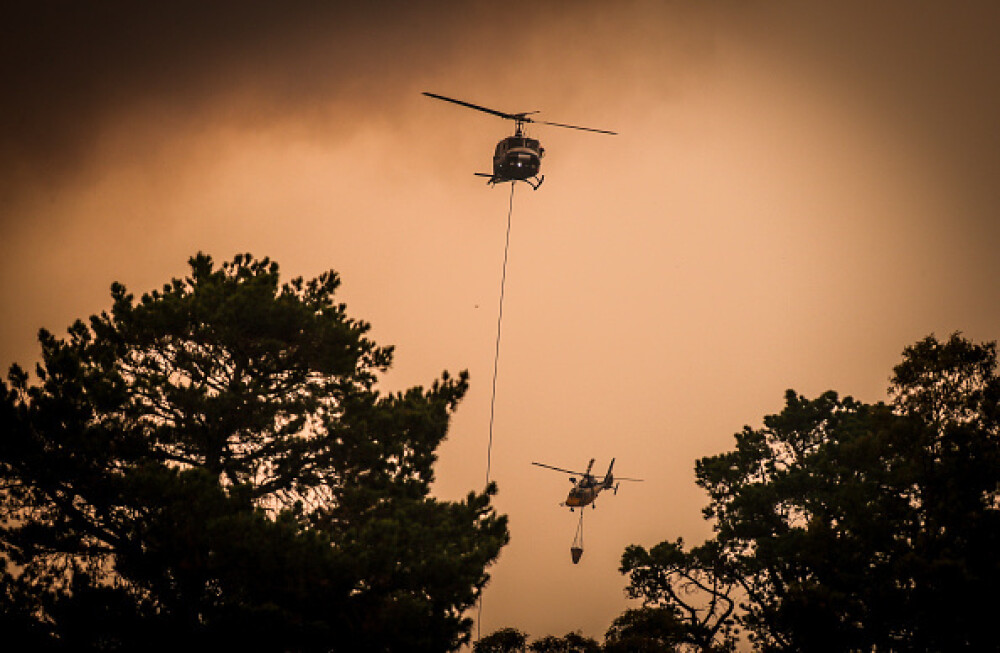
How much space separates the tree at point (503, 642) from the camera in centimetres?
4272

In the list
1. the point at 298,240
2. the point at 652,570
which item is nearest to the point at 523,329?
the point at 298,240

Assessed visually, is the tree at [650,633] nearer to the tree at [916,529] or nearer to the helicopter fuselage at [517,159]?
the tree at [916,529]

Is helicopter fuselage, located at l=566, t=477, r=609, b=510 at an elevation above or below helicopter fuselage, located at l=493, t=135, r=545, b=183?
below

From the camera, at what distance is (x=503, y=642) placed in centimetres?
4291

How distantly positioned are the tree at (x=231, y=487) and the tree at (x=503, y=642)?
21876mm

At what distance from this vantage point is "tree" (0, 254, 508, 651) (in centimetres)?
1927

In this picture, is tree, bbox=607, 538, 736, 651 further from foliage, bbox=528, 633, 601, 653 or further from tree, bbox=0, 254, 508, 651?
tree, bbox=0, 254, 508, 651

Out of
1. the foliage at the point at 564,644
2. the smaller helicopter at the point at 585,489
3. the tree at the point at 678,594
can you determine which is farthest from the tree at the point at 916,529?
the smaller helicopter at the point at 585,489

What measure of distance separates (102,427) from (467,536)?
29.6 ft

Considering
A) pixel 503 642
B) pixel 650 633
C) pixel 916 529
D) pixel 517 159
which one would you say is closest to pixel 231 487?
pixel 916 529

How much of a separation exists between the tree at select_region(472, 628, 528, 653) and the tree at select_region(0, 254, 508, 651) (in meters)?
21.9

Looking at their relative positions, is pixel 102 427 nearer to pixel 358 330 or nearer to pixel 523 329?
pixel 358 330

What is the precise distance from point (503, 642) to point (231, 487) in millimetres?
26370

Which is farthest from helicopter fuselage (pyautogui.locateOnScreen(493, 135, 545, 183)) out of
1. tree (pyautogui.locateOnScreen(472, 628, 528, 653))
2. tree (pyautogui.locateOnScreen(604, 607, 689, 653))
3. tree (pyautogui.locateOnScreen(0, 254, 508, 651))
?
tree (pyautogui.locateOnScreen(472, 628, 528, 653))
